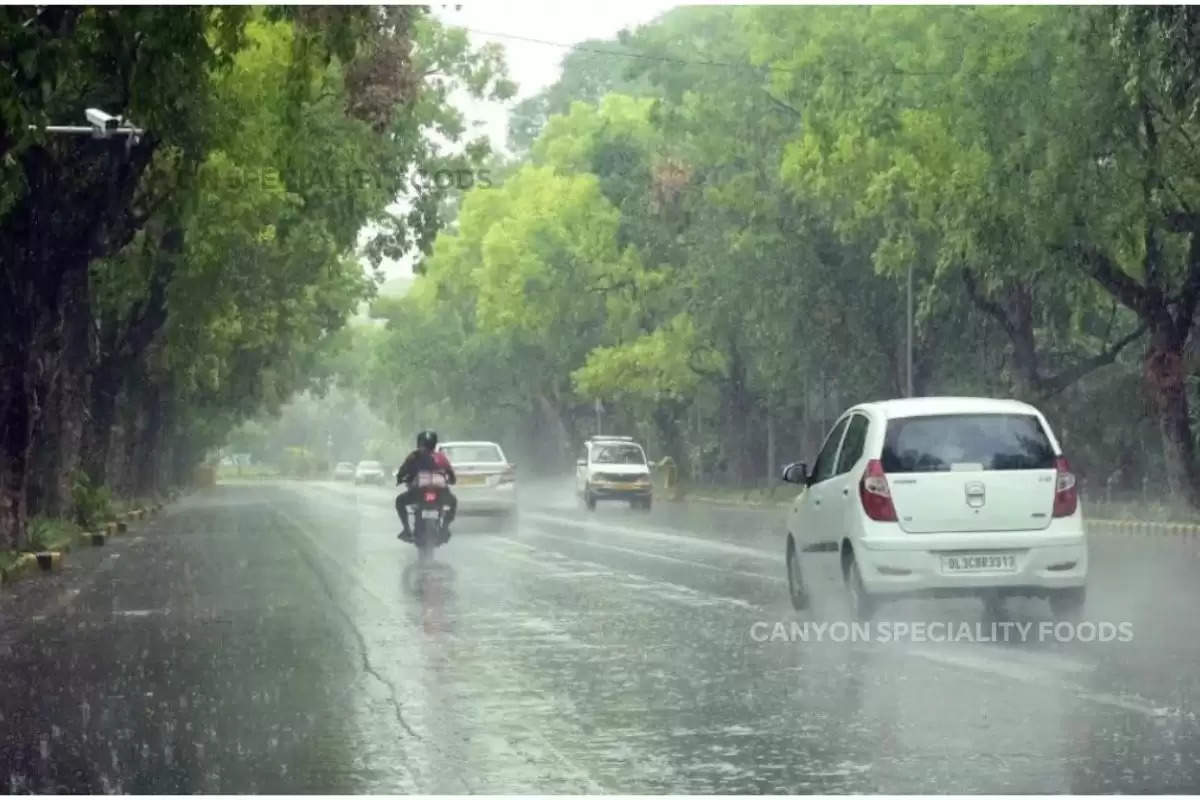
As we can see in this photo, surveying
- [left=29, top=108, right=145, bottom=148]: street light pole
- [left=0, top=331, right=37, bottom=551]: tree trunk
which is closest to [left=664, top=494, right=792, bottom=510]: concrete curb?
[left=0, top=331, right=37, bottom=551]: tree trunk

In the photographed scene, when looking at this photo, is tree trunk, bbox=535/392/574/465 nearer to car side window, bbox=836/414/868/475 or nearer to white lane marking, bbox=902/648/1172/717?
car side window, bbox=836/414/868/475

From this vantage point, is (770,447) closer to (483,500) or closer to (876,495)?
(483,500)

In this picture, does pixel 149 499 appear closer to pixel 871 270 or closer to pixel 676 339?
pixel 676 339

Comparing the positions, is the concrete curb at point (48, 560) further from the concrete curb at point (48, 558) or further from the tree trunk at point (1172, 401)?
the tree trunk at point (1172, 401)

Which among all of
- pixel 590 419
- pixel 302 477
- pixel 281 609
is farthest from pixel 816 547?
pixel 302 477

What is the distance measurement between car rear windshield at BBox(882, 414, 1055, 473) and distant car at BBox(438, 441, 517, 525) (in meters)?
24.5

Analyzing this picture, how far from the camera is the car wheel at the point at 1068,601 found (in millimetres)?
15500

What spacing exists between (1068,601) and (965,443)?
1471 mm

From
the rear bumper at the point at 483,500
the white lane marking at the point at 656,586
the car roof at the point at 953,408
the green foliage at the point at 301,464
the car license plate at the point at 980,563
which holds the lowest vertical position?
the white lane marking at the point at 656,586

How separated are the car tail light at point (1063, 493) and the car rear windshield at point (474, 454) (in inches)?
1004

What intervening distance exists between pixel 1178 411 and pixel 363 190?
16.0 metres

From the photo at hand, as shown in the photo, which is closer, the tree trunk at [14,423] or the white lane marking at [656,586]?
the white lane marking at [656,586]

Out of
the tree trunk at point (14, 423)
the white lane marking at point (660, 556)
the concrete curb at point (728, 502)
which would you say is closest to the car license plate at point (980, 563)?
the white lane marking at point (660, 556)

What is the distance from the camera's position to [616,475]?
54719 millimetres
